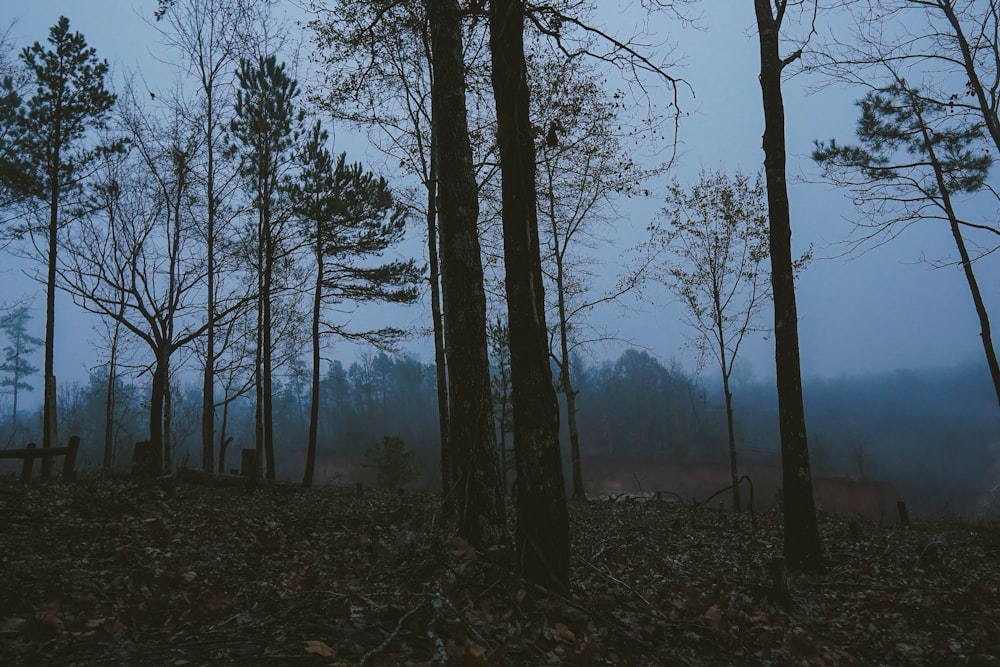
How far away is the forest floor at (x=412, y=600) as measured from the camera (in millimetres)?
3271

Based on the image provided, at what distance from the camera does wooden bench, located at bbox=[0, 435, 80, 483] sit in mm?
10777

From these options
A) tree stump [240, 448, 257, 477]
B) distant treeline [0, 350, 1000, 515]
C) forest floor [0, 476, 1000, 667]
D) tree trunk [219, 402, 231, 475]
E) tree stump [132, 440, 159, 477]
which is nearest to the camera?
forest floor [0, 476, 1000, 667]

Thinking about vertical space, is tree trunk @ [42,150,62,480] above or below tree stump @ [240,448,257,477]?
above

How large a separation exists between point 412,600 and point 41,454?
11376mm

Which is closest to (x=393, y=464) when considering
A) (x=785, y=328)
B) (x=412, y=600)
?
(x=785, y=328)

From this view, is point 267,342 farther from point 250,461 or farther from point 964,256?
point 964,256

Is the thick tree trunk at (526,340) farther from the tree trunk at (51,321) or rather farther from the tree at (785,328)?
the tree trunk at (51,321)

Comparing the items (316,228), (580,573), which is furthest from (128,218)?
(580,573)

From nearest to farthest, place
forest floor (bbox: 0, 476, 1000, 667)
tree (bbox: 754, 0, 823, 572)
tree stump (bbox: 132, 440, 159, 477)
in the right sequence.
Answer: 1. forest floor (bbox: 0, 476, 1000, 667)
2. tree (bbox: 754, 0, 823, 572)
3. tree stump (bbox: 132, 440, 159, 477)

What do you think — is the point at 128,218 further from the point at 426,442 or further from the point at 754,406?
the point at 754,406

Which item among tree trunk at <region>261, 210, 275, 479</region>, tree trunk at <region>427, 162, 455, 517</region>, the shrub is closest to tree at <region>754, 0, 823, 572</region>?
tree trunk at <region>427, 162, 455, 517</region>

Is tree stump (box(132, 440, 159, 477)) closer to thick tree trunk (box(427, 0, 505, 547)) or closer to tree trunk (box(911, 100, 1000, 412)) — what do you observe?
thick tree trunk (box(427, 0, 505, 547))

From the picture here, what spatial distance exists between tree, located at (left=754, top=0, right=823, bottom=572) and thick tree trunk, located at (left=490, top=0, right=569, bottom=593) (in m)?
4.42

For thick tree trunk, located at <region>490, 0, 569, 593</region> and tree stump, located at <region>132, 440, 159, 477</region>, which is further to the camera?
tree stump, located at <region>132, 440, 159, 477</region>
